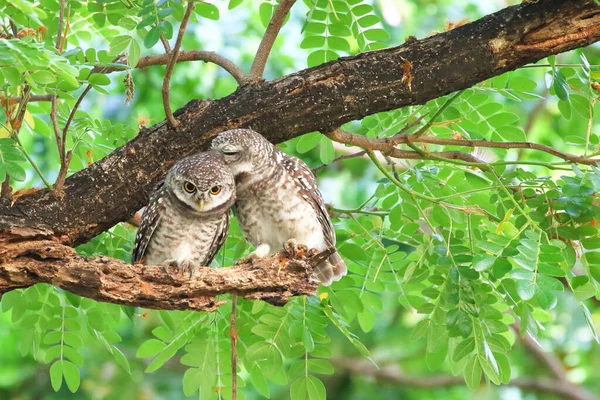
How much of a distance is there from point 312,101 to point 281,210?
0.53 meters

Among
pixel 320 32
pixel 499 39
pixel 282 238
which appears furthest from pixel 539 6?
pixel 282 238

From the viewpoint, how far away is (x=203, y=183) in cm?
332

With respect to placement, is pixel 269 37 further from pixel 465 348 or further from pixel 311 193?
pixel 465 348

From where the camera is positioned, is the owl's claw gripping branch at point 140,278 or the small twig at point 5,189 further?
the small twig at point 5,189

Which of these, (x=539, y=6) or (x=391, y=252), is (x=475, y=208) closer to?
(x=391, y=252)

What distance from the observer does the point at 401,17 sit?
25.2ft

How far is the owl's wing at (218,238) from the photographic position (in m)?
3.73

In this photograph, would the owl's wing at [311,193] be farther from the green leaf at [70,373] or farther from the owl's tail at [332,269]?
the green leaf at [70,373]

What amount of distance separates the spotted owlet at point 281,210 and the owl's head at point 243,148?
0.17 ft

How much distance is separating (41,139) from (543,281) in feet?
17.7

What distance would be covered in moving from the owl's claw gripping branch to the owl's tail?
497 millimetres

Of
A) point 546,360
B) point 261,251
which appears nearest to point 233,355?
point 261,251

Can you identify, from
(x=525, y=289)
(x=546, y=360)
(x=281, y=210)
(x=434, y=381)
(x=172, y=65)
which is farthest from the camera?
(x=434, y=381)

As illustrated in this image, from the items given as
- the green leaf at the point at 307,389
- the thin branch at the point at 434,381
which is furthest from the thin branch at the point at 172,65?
the thin branch at the point at 434,381
